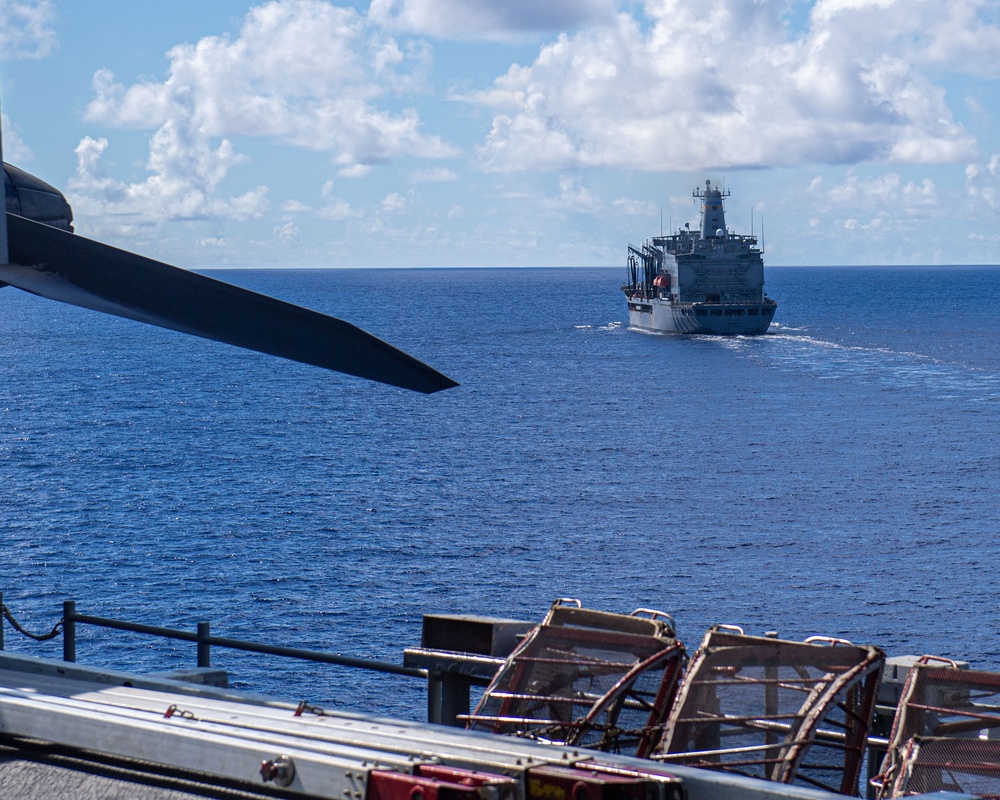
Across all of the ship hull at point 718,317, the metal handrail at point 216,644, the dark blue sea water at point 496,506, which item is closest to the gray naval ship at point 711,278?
the ship hull at point 718,317

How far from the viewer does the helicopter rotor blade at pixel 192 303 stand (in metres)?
5.44

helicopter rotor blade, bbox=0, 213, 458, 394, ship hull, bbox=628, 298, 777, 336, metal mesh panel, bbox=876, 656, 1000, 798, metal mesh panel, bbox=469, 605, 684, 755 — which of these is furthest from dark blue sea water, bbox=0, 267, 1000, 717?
helicopter rotor blade, bbox=0, 213, 458, 394

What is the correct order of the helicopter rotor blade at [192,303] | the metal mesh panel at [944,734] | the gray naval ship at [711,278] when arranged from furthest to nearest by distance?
the gray naval ship at [711,278] < the helicopter rotor blade at [192,303] < the metal mesh panel at [944,734]

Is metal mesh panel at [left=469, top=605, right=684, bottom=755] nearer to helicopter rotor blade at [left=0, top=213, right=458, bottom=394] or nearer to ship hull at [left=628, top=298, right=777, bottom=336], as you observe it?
helicopter rotor blade at [left=0, top=213, right=458, bottom=394]

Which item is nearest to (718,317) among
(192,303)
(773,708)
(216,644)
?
(216,644)

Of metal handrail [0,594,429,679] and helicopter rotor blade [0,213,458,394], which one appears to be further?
metal handrail [0,594,429,679]

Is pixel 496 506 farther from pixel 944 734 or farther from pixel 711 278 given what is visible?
pixel 711 278

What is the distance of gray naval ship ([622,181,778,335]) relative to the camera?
125688 mm

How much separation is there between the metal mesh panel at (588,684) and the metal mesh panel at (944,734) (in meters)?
1.03

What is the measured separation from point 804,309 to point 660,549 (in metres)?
158

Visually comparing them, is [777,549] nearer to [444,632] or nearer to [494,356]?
[444,632]

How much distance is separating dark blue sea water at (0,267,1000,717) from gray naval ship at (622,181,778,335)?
19569mm

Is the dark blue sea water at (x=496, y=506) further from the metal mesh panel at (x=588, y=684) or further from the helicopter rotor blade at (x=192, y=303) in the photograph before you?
the helicopter rotor blade at (x=192, y=303)

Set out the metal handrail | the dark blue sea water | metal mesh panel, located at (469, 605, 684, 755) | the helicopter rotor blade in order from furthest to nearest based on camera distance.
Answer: the dark blue sea water
the metal handrail
metal mesh panel, located at (469, 605, 684, 755)
the helicopter rotor blade
